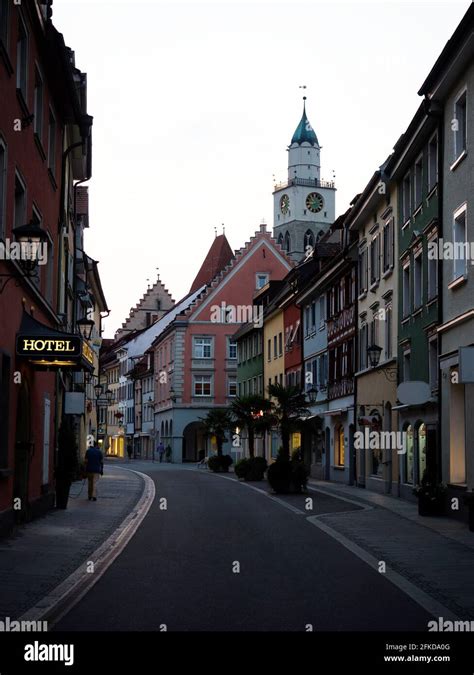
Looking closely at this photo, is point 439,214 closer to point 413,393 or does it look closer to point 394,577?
point 413,393

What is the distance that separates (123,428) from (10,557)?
96562 mm

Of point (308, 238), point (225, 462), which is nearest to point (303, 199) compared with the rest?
point (308, 238)

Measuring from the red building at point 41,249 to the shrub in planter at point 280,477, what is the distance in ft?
28.6

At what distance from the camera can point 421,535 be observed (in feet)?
64.0

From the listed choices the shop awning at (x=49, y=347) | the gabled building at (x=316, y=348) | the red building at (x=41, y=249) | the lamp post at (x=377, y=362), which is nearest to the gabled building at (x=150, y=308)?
the gabled building at (x=316, y=348)

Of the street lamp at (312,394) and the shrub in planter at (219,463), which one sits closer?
the street lamp at (312,394)

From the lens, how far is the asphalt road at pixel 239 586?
9.72m

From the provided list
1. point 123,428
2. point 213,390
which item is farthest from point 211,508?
point 123,428

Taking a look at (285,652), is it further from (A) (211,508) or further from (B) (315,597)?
(A) (211,508)

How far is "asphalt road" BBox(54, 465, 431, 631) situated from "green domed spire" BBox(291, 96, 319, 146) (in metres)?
134

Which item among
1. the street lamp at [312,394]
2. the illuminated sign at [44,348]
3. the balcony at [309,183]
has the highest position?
the balcony at [309,183]

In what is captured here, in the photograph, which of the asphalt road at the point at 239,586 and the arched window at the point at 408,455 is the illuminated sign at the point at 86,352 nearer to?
the asphalt road at the point at 239,586

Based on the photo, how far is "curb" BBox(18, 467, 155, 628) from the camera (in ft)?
33.2

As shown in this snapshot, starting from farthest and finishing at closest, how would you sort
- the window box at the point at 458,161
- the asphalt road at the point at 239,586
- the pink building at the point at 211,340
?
the pink building at the point at 211,340
the window box at the point at 458,161
the asphalt road at the point at 239,586
